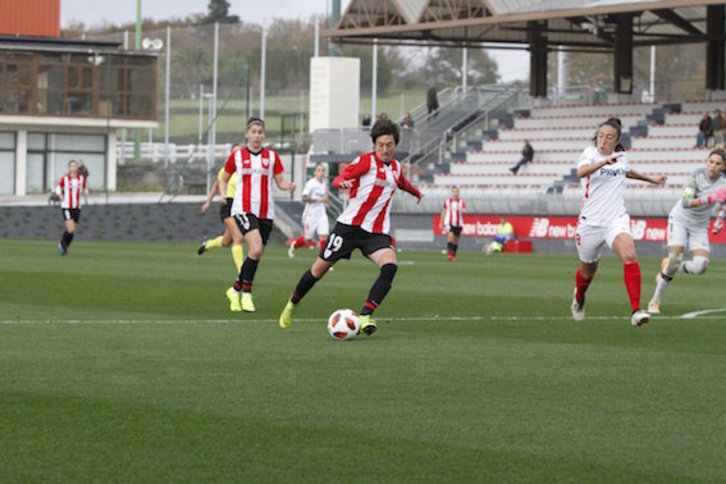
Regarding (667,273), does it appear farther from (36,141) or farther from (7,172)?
(36,141)

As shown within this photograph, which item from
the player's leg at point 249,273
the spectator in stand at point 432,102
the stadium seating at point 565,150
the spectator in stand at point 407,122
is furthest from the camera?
the spectator in stand at point 432,102

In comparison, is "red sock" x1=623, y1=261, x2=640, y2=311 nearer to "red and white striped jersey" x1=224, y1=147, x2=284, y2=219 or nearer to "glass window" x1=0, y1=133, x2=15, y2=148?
"red and white striped jersey" x1=224, y1=147, x2=284, y2=219

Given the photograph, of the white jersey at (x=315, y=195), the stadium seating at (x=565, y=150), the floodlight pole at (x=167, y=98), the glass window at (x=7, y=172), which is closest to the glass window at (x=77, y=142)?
the glass window at (x=7, y=172)

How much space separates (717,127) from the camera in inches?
1736

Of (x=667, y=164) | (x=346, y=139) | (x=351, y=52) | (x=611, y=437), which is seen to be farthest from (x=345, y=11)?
(x=611, y=437)

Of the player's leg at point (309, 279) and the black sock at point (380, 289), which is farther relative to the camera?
the player's leg at point (309, 279)

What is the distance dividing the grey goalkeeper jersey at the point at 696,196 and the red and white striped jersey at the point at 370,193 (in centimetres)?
451

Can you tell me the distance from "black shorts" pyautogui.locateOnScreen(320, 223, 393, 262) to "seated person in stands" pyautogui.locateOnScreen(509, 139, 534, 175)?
116 feet

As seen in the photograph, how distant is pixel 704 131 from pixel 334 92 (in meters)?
17.3

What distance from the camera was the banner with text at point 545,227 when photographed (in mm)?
40719

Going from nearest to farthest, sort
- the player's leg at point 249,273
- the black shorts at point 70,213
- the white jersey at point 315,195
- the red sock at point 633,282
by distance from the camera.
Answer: the red sock at point 633,282, the player's leg at point 249,273, the white jersey at point 315,195, the black shorts at point 70,213

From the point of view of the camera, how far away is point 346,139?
53969 mm

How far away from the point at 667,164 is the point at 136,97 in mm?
33754

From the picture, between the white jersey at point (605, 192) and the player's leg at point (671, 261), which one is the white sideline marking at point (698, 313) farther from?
the white jersey at point (605, 192)
